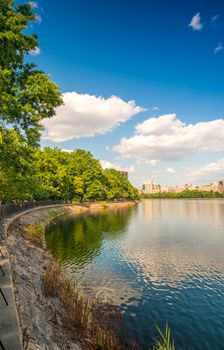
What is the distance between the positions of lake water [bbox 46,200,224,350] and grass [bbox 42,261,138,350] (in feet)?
3.05

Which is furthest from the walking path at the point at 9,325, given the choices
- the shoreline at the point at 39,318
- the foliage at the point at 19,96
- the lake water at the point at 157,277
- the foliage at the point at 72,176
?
the foliage at the point at 72,176

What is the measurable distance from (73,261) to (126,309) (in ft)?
37.2

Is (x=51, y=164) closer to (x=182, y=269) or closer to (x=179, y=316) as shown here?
(x=182, y=269)

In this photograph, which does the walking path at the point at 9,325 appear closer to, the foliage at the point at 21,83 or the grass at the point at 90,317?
the grass at the point at 90,317

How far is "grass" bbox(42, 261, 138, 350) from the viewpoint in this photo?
36.1 feet

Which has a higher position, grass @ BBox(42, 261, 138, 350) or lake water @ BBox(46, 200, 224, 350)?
grass @ BBox(42, 261, 138, 350)

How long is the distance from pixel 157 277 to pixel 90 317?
9.64 metres

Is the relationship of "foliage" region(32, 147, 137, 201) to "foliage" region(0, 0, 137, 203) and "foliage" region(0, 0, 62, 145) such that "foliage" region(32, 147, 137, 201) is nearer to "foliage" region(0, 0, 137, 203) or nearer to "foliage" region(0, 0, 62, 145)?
"foliage" region(0, 0, 137, 203)

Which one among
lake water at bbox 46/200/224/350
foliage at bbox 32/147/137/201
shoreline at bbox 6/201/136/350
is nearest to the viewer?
shoreline at bbox 6/201/136/350

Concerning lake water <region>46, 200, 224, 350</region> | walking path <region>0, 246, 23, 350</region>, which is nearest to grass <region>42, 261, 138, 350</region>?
lake water <region>46, 200, 224, 350</region>

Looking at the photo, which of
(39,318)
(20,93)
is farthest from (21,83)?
(39,318)

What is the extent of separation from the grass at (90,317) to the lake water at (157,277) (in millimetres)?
931

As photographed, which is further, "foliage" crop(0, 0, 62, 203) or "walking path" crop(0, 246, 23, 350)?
"foliage" crop(0, 0, 62, 203)

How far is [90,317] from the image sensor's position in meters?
13.7
